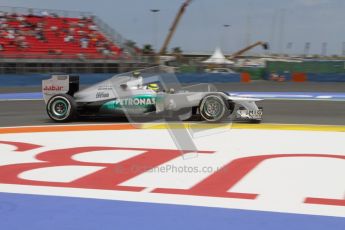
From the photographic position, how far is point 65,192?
14.7 feet

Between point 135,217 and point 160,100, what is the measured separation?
17.5 ft

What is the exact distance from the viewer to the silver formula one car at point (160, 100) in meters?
8.98

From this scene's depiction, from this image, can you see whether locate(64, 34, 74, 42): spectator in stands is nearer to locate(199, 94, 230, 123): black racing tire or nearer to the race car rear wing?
the race car rear wing

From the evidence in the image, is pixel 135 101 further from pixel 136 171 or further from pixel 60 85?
pixel 136 171

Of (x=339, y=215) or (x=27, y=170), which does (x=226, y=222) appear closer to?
(x=339, y=215)

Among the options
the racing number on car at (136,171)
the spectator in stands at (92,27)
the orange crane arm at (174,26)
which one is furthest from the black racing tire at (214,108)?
the orange crane arm at (174,26)

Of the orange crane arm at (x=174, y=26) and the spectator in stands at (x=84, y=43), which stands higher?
the orange crane arm at (x=174, y=26)

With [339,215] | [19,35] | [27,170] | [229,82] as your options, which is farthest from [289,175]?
[19,35]

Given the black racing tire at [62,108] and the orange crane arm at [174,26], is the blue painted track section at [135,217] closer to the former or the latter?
the black racing tire at [62,108]

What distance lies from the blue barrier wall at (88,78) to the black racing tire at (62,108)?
549 inches

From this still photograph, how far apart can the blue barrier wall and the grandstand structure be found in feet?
11.2

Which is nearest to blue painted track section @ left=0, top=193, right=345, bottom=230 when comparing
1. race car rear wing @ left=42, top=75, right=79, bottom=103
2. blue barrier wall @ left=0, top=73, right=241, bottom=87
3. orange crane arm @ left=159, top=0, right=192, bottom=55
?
race car rear wing @ left=42, top=75, right=79, bottom=103

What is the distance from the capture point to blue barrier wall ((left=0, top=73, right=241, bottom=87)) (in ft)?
75.0

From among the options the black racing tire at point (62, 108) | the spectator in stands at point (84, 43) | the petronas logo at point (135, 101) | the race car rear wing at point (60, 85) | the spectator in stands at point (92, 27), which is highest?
the spectator in stands at point (92, 27)
